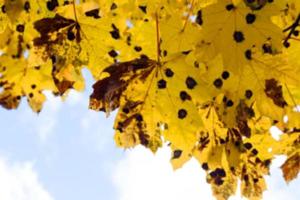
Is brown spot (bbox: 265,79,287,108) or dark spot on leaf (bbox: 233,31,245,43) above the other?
dark spot on leaf (bbox: 233,31,245,43)

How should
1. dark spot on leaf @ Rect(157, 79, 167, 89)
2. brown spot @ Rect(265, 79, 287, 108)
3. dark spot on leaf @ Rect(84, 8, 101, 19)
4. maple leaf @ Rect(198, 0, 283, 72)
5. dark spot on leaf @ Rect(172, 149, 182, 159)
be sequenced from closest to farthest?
1. maple leaf @ Rect(198, 0, 283, 72)
2. brown spot @ Rect(265, 79, 287, 108)
3. dark spot on leaf @ Rect(157, 79, 167, 89)
4. dark spot on leaf @ Rect(84, 8, 101, 19)
5. dark spot on leaf @ Rect(172, 149, 182, 159)

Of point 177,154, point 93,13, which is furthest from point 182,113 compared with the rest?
point 93,13

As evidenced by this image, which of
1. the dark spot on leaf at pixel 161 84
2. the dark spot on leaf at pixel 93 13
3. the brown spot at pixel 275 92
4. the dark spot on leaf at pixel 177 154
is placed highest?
the dark spot on leaf at pixel 93 13

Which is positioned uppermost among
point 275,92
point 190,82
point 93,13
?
point 93,13

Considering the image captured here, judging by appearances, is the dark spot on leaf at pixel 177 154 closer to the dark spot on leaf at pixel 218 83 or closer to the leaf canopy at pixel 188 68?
the leaf canopy at pixel 188 68

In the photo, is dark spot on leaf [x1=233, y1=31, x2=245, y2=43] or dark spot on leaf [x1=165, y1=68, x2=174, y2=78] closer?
dark spot on leaf [x1=233, y1=31, x2=245, y2=43]

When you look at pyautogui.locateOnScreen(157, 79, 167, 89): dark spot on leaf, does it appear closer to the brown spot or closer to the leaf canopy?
the leaf canopy

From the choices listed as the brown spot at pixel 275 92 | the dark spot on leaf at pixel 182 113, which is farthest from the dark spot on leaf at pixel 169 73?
the brown spot at pixel 275 92

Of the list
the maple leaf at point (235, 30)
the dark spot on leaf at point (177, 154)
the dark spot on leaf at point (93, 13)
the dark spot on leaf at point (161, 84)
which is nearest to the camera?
the maple leaf at point (235, 30)

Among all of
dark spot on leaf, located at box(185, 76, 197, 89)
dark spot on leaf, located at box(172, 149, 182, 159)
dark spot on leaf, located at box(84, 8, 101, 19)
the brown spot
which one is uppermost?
dark spot on leaf, located at box(84, 8, 101, 19)

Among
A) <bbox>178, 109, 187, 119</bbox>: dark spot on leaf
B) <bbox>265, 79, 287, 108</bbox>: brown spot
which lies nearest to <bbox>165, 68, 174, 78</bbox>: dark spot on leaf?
<bbox>178, 109, 187, 119</bbox>: dark spot on leaf

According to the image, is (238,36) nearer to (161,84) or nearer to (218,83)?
(218,83)

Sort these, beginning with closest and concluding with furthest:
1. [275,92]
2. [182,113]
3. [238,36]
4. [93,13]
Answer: [238,36], [275,92], [182,113], [93,13]
